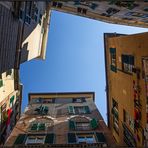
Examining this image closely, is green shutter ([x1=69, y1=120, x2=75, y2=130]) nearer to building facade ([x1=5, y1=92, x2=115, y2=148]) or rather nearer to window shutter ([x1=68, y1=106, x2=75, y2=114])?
building facade ([x1=5, y1=92, x2=115, y2=148])

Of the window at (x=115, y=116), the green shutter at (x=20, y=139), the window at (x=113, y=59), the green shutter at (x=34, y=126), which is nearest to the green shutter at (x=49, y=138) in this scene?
the green shutter at (x=20, y=139)

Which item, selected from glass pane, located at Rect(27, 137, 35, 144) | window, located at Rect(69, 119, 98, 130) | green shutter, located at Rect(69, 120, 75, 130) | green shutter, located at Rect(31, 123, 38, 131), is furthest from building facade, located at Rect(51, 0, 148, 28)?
glass pane, located at Rect(27, 137, 35, 144)

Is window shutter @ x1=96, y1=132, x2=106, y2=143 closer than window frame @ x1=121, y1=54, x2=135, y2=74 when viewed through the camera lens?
No

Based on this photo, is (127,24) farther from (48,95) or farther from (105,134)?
(105,134)

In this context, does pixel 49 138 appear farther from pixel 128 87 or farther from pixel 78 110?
pixel 128 87

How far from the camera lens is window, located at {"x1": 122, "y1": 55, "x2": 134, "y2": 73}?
22.7 meters

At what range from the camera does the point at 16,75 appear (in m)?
30.7

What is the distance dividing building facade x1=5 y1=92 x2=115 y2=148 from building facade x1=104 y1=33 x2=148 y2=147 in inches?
76.2

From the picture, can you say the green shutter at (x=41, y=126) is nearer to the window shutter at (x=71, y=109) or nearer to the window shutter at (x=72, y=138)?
the window shutter at (x=72, y=138)

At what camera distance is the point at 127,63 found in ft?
78.9

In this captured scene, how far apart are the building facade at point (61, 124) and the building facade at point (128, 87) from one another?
→ 6.35 ft

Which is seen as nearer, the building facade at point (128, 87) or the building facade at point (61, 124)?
the building facade at point (128, 87)

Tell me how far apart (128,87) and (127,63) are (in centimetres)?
216

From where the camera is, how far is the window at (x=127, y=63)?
74.4 feet
